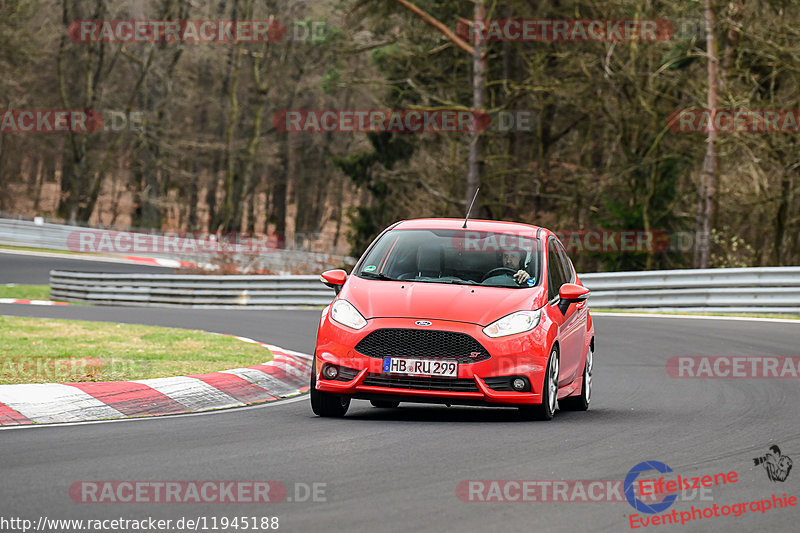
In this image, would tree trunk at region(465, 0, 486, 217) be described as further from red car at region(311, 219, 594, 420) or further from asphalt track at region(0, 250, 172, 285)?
red car at region(311, 219, 594, 420)

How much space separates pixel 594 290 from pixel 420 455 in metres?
18.8

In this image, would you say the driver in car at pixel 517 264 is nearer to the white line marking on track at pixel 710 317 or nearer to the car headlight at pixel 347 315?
the car headlight at pixel 347 315

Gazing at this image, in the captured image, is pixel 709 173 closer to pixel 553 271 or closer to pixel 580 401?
pixel 580 401

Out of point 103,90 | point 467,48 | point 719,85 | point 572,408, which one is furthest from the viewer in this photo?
point 103,90

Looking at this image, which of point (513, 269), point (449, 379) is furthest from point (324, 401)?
point (513, 269)

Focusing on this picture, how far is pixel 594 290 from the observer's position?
25.5m

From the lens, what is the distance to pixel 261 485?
604 centimetres

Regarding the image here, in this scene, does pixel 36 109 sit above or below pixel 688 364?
above

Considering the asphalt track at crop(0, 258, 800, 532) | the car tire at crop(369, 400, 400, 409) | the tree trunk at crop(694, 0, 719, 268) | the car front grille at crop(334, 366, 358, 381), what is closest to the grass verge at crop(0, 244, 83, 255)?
the tree trunk at crop(694, 0, 719, 268)

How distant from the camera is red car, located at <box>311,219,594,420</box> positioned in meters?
8.73

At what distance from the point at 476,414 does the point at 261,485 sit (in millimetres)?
3968

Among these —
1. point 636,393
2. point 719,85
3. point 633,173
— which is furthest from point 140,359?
point 633,173

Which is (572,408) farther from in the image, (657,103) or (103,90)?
(103,90)

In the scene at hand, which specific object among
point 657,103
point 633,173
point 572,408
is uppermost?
point 657,103
